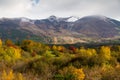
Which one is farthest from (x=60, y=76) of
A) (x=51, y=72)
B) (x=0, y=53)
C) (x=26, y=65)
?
(x=0, y=53)

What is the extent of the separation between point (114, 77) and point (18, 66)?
1737 cm

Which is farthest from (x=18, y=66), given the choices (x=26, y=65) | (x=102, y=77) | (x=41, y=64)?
(x=102, y=77)

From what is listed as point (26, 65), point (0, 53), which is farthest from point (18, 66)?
point (0, 53)

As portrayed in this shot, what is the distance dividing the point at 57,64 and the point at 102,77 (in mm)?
11112

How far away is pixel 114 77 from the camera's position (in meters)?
31.5

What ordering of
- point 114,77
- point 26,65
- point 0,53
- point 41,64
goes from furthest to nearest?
1. point 0,53
2. point 26,65
3. point 41,64
4. point 114,77

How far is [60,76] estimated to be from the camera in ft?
111

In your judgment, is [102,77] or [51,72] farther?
[51,72]

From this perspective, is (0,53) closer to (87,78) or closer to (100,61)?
(100,61)

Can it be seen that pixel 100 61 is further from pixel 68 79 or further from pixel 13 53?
pixel 13 53

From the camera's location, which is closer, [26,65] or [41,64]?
[41,64]

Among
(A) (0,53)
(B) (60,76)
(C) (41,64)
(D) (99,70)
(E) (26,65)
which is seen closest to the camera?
(B) (60,76)

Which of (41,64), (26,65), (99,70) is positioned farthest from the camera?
(26,65)

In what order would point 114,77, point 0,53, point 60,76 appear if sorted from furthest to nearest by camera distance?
1. point 0,53
2. point 60,76
3. point 114,77
